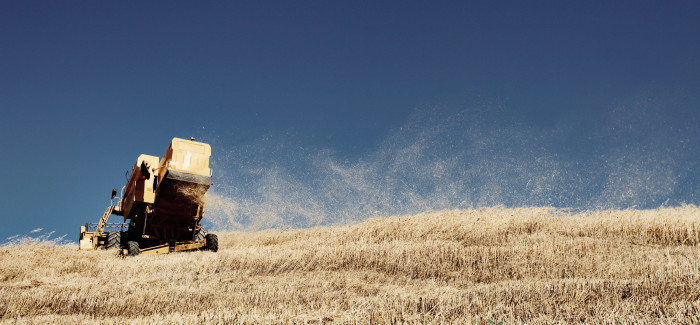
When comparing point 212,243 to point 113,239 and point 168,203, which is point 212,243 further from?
point 113,239

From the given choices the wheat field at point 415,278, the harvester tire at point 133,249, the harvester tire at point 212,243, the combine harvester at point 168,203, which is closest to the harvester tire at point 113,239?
the combine harvester at point 168,203

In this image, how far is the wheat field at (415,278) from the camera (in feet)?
16.5

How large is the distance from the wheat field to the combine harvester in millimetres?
1651

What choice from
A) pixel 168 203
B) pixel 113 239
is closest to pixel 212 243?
pixel 168 203

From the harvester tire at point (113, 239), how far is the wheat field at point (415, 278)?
2.22 m

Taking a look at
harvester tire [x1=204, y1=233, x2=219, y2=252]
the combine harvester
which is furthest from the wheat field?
harvester tire [x1=204, y1=233, x2=219, y2=252]

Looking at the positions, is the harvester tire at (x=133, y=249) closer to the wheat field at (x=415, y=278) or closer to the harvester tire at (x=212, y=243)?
the wheat field at (x=415, y=278)

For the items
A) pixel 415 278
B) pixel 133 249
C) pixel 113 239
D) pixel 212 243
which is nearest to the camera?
pixel 415 278

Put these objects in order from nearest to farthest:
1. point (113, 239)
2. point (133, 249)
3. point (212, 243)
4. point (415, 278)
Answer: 1. point (415, 278)
2. point (133, 249)
3. point (212, 243)
4. point (113, 239)

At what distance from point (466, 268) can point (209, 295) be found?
18.4 feet

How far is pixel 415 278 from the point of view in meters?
9.31

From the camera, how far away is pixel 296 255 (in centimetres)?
1121

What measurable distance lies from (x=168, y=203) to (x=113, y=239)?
3.75 m

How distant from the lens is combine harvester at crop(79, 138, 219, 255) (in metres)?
14.1
